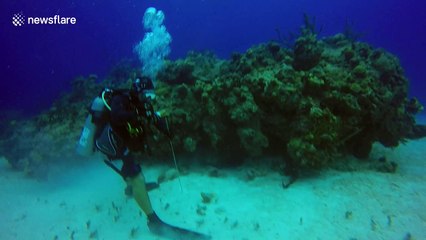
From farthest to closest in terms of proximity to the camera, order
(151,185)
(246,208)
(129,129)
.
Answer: (151,185) → (246,208) → (129,129)

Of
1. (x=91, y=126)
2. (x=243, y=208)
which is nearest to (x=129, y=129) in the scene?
(x=91, y=126)

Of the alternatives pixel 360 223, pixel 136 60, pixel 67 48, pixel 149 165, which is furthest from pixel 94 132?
pixel 67 48

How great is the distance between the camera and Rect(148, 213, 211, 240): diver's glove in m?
5.12

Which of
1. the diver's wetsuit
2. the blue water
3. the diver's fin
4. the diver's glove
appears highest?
the blue water

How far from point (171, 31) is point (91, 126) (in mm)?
79151

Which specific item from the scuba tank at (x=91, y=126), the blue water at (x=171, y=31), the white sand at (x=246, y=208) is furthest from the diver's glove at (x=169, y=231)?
the blue water at (x=171, y=31)

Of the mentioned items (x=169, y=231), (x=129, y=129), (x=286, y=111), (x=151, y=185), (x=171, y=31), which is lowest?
(x=169, y=231)

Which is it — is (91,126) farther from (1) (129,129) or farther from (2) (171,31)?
(2) (171,31)

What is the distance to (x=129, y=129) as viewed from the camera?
4812 mm

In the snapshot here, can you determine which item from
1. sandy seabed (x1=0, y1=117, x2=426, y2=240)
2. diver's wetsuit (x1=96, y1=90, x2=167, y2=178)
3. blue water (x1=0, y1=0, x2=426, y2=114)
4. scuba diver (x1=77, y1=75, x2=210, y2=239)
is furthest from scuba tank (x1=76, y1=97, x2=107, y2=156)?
blue water (x1=0, y1=0, x2=426, y2=114)

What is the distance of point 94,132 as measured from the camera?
534 cm

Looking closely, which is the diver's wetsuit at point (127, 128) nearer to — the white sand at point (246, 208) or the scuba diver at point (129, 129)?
the scuba diver at point (129, 129)

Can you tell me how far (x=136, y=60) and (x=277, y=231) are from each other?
68.9 ft

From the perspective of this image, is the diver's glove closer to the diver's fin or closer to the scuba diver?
the scuba diver
